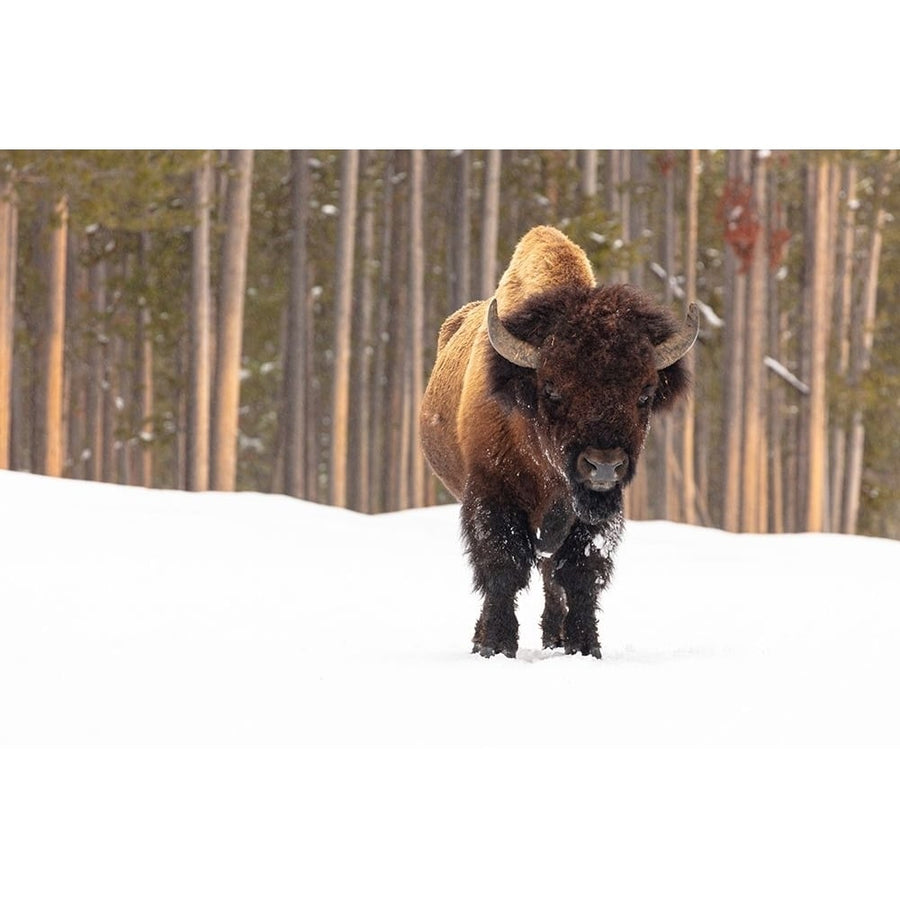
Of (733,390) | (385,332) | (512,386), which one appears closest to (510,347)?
(512,386)

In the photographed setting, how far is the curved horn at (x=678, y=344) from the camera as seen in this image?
7.76m

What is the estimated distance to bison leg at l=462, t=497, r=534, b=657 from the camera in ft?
26.9

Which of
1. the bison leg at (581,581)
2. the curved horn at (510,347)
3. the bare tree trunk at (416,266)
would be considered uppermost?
the bare tree trunk at (416,266)

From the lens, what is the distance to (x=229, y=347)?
21.0 metres

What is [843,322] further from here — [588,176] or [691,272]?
[588,176]

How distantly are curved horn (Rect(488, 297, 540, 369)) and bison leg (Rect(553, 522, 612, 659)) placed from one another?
1050mm

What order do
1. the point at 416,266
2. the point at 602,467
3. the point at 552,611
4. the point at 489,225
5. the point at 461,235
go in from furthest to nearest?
the point at 416,266 → the point at 461,235 → the point at 489,225 → the point at 552,611 → the point at 602,467

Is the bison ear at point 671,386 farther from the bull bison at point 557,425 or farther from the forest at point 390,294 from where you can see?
the forest at point 390,294

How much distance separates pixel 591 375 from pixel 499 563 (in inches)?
51.4

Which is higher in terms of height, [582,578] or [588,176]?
[588,176]

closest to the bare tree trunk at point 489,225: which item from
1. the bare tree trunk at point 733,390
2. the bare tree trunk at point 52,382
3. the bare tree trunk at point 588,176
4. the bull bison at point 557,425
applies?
the bare tree trunk at point 588,176

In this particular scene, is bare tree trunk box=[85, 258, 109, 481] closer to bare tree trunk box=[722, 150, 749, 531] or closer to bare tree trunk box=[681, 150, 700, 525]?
bare tree trunk box=[681, 150, 700, 525]

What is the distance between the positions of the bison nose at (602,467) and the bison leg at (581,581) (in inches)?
45.6

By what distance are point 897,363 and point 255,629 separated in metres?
26.5
